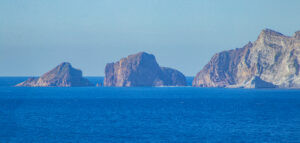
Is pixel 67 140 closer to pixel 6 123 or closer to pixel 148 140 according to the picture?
pixel 148 140

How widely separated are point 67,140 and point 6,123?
24.1 metres

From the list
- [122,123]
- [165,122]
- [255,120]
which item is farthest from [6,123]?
[255,120]

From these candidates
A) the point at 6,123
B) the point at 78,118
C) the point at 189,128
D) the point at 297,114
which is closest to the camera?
the point at 189,128

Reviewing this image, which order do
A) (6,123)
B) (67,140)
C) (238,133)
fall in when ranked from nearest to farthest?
(67,140) < (238,133) < (6,123)

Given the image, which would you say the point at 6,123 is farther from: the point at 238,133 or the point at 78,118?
the point at 238,133

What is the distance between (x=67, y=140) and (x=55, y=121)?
929 inches

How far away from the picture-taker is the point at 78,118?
340 feet

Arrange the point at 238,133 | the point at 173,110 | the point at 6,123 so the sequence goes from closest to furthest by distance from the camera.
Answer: the point at 238,133 → the point at 6,123 → the point at 173,110

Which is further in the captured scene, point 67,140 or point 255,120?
point 255,120

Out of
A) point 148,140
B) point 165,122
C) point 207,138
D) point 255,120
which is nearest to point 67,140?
point 148,140

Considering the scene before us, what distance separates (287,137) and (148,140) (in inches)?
792

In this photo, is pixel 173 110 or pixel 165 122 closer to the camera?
pixel 165 122

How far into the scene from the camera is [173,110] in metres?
123

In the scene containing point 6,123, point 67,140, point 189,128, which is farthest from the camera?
point 6,123
